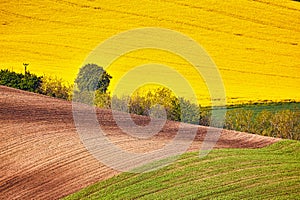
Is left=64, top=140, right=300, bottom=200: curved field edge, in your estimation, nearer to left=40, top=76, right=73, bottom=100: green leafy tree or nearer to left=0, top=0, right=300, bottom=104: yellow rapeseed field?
left=40, top=76, right=73, bottom=100: green leafy tree

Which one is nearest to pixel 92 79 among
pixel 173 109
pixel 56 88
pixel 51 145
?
pixel 56 88

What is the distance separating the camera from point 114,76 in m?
→ 37.9

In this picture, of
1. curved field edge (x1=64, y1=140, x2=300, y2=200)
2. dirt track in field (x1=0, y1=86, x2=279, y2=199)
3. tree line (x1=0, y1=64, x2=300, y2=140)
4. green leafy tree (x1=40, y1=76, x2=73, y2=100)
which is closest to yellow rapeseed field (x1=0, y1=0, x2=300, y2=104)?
green leafy tree (x1=40, y1=76, x2=73, y2=100)

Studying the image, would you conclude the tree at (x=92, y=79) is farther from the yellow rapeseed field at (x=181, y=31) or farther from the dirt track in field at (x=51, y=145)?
the dirt track in field at (x=51, y=145)

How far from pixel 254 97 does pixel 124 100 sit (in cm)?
898

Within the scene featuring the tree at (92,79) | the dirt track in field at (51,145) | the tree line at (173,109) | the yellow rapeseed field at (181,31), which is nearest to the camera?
the dirt track in field at (51,145)

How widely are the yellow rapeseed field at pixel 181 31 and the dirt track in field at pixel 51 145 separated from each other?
12.0 metres

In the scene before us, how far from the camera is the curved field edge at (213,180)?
57.7 ft

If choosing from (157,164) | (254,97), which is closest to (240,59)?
(254,97)

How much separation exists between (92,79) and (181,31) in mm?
12148

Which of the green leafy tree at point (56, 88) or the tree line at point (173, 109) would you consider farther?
the green leafy tree at point (56, 88)

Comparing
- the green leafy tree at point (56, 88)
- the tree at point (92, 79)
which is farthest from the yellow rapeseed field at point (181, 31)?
the green leafy tree at point (56, 88)

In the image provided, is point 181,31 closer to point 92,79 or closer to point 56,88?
point 92,79

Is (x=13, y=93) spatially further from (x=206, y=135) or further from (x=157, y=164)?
(x=157, y=164)
